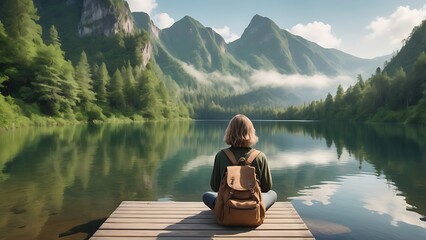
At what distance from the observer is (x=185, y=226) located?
25.5 feet

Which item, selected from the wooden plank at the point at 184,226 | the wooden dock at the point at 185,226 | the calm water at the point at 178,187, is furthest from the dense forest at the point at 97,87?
the wooden plank at the point at 184,226

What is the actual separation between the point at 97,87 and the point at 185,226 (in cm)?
10304

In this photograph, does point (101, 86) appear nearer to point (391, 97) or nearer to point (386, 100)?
point (391, 97)

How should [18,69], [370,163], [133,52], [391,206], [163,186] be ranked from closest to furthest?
[391,206], [163,186], [370,163], [18,69], [133,52]

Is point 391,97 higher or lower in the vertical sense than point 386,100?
higher

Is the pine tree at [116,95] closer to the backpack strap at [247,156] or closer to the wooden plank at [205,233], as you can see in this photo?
the wooden plank at [205,233]

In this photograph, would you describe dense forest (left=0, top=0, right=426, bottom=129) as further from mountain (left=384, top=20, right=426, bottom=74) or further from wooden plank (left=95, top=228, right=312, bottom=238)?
wooden plank (left=95, top=228, right=312, bottom=238)

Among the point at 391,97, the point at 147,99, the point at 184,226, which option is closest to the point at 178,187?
the point at 184,226

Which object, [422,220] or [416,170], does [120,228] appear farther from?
[416,170]

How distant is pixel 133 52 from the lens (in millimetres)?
189125

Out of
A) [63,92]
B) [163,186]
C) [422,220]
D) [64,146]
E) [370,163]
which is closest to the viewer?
[422,220]

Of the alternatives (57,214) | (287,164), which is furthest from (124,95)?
(57,214)

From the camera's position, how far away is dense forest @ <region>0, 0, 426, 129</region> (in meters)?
65.2

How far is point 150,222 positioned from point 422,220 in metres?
9.15
